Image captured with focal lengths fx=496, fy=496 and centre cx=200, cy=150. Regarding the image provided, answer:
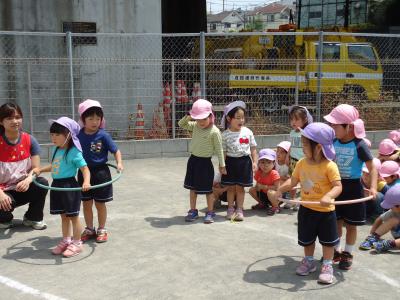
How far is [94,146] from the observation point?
5.23 meters

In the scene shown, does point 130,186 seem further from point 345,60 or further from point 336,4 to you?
point 336,4

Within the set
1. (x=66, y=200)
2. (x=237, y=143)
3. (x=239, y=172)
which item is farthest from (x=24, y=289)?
(x=237, y=143)

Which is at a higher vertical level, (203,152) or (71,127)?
(71,127)

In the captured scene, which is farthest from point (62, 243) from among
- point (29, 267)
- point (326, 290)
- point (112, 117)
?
point (112, 117)

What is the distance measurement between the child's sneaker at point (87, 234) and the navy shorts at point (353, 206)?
2.66m

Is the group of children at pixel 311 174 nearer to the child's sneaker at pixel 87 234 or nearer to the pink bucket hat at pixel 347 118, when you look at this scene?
the pink bucket hat at pixel 347 118

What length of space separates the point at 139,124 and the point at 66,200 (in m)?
5.65

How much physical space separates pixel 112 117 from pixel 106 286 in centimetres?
700

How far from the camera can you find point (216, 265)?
185 inches

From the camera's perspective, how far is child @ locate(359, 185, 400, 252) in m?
5.05

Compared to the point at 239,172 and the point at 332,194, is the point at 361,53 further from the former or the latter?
the point at 332,194

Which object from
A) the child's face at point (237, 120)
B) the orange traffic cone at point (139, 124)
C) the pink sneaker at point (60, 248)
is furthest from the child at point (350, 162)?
the orange traffic cone at point (139, 124)

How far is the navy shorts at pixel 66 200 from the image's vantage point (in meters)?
4.88

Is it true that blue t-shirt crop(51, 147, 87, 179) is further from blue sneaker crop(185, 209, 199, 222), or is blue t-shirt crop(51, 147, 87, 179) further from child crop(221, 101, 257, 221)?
child crop(221, 101, 257, 221)
